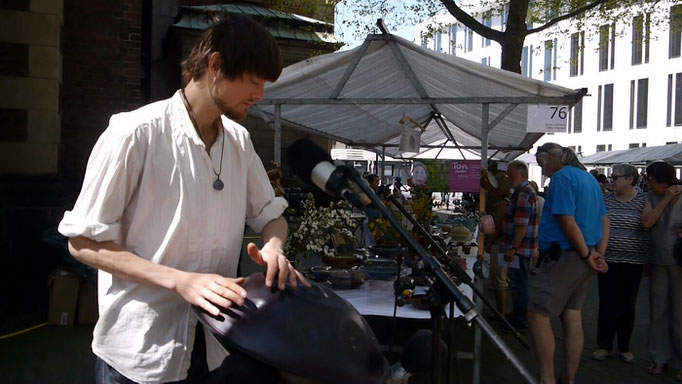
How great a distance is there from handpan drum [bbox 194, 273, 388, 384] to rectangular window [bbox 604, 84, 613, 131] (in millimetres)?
46145

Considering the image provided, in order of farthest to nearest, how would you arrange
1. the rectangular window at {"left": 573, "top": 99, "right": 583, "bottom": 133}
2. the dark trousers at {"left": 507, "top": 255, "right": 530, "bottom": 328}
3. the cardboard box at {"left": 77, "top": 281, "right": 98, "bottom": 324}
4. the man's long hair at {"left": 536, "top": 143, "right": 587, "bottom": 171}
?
the rectangular window at {"left": 573, "top": 99, "right": 583, "bottom": 133}
the dark trousers at {"left": 507, "top": 255, "right": 530, "bottom": 328}
the cardboard box at {"left": 77, "top": 281, "right": 98, "bottom": 324}
the man's long hair at {"left": 536, "top": 143, "right": 587, "bottom": 171}

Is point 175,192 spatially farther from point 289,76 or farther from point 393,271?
point 289,76

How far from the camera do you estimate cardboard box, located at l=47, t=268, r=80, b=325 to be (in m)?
6.75

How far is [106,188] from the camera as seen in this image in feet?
4.94

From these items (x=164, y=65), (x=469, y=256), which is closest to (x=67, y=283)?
(x=469, y=256)

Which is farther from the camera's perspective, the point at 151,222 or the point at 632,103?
the point at 632,103

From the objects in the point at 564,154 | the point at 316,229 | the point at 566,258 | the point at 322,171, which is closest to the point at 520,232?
the point at 564,154

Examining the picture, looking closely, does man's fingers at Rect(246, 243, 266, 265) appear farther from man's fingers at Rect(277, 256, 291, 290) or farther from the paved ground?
the paved ground

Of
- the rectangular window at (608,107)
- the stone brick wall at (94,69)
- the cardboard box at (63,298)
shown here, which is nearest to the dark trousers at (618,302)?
the cardboard box at (63,298)

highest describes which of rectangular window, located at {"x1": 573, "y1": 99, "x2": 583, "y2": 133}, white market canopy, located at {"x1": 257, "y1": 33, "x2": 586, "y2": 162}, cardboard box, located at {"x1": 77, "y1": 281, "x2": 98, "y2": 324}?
rectangular window, located at {"x1": 573, "y1": 99, "x2": 583, "y2": 133}

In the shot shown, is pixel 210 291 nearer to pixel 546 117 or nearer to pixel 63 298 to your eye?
pixel 546 117

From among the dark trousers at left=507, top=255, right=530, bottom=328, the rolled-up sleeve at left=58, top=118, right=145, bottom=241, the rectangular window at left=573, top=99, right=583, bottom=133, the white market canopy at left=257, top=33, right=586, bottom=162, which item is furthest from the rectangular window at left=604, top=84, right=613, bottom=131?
the rolled-up sleeve at left=58, top=118, right=145, bottom=241

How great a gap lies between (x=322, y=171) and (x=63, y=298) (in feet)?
19.0

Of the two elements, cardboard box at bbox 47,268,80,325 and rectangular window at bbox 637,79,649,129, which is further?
rectangular window at bbox 637,79,649,129
